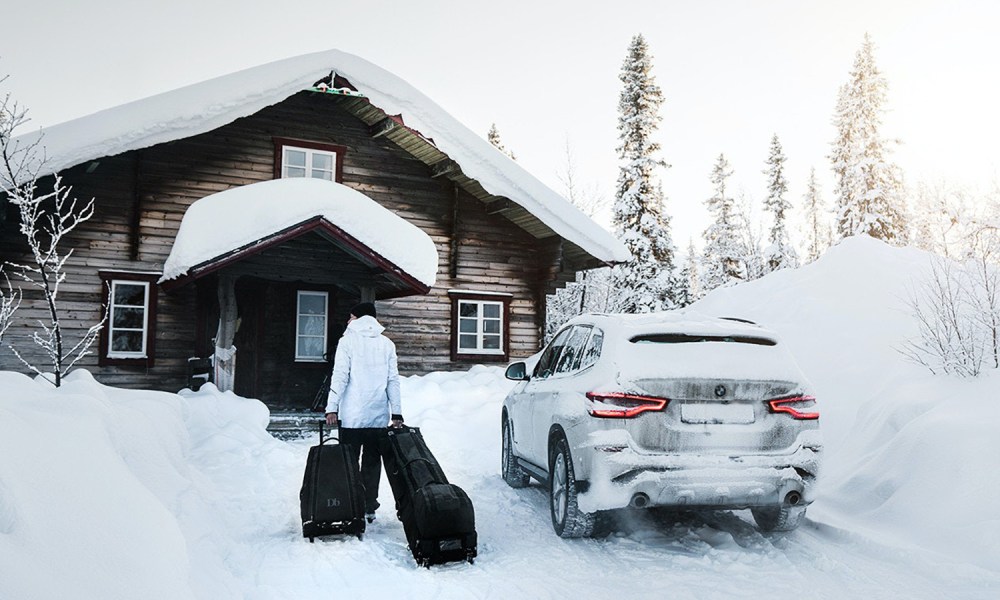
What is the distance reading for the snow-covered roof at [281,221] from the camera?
12109mm

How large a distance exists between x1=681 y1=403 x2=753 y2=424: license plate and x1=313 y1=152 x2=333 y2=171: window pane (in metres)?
12.9

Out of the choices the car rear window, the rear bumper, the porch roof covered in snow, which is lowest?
the rear bumper

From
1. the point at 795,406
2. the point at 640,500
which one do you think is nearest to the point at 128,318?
the point at 640,500

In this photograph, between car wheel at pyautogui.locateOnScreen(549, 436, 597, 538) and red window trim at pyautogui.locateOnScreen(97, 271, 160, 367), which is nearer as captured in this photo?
car wheel at pyautogui.locateOnScreen(549, 436, 597, 538)

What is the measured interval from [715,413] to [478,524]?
2.44 m

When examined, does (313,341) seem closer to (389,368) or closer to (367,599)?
(389,368)

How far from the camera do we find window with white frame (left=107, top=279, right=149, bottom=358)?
1425 centimetres

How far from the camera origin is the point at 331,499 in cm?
563

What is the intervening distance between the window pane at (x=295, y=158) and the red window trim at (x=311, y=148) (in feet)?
0.52

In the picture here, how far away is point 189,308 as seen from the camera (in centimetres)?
1472

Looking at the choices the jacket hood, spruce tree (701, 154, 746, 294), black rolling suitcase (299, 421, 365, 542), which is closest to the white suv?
black rolling suitcase (299, 421, 365, 542)

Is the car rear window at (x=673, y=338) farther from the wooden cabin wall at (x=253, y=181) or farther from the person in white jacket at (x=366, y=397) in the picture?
the wooden cabin wall at (x=253, y=181)

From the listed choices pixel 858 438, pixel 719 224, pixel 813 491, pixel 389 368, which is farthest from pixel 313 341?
pixel 719 224

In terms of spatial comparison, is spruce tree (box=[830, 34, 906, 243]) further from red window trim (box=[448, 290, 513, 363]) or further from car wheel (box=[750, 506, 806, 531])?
car wheel (box=[750, 506, 806, 531])
